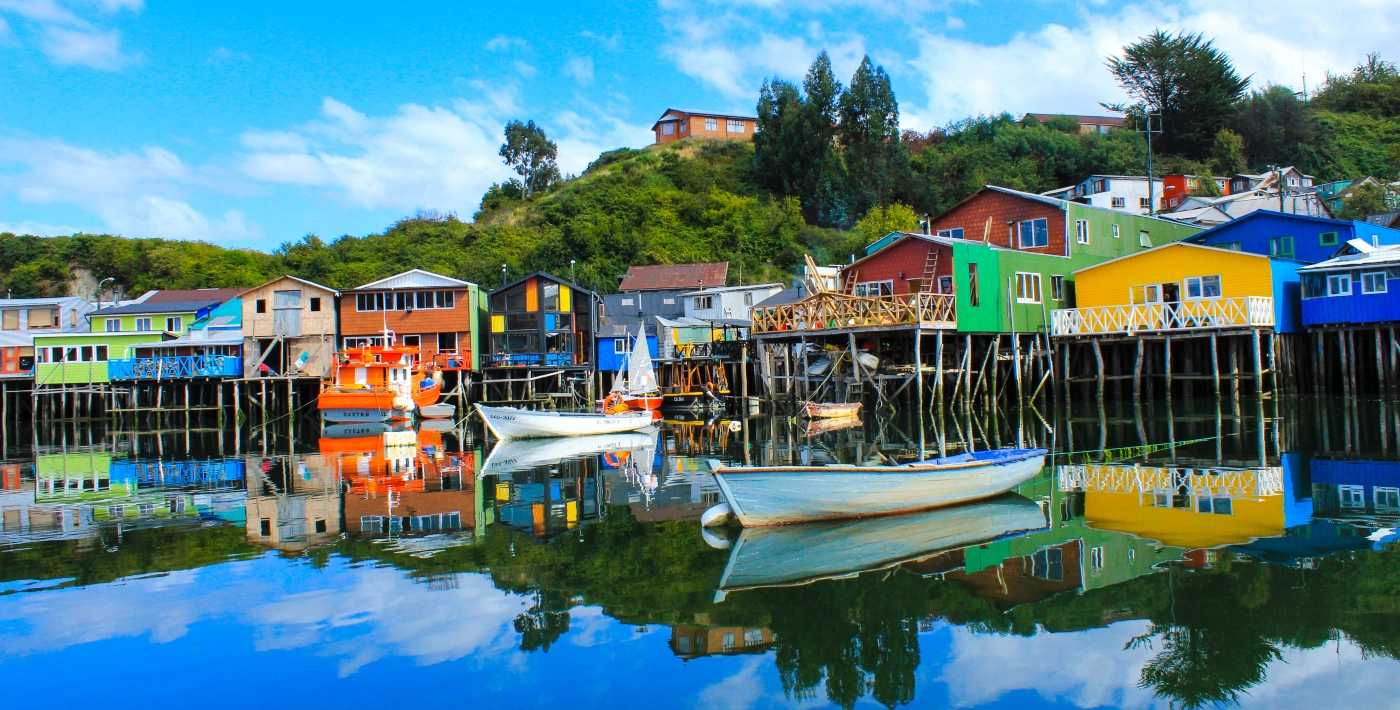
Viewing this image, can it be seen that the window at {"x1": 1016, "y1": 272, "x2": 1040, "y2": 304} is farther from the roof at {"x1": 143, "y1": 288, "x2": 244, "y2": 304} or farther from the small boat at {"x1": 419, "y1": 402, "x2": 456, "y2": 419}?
the roof at {"x1": 143, "y1": 288, "x2": 244, "y2": 304}

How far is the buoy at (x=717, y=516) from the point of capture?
13.1 m

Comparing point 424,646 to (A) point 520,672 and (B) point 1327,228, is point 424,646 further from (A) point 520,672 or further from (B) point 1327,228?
(B) point 1327,228

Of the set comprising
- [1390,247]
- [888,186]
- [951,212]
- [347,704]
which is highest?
[888,186]

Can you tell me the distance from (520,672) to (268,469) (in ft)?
61.2

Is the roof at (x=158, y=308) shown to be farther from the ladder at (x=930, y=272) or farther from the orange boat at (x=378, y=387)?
the ladder at (x=930, y=272)

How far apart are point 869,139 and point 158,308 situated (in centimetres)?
5168

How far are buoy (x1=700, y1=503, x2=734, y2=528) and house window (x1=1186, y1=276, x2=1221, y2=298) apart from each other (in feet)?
91.6

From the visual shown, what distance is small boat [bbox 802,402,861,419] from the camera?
102 ft

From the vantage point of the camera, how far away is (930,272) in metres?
33.8

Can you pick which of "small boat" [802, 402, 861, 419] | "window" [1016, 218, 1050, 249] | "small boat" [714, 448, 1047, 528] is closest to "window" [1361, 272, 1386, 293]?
"window" [1016, 218, 1050, 249]

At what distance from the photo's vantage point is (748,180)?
7944cm

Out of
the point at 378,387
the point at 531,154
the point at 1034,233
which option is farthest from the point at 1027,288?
the point at 531,154

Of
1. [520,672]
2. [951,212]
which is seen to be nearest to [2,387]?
[951,212]

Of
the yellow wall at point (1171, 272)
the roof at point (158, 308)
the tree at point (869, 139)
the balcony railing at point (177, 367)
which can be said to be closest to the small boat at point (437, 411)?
the balcony railing at point (177, 367)
